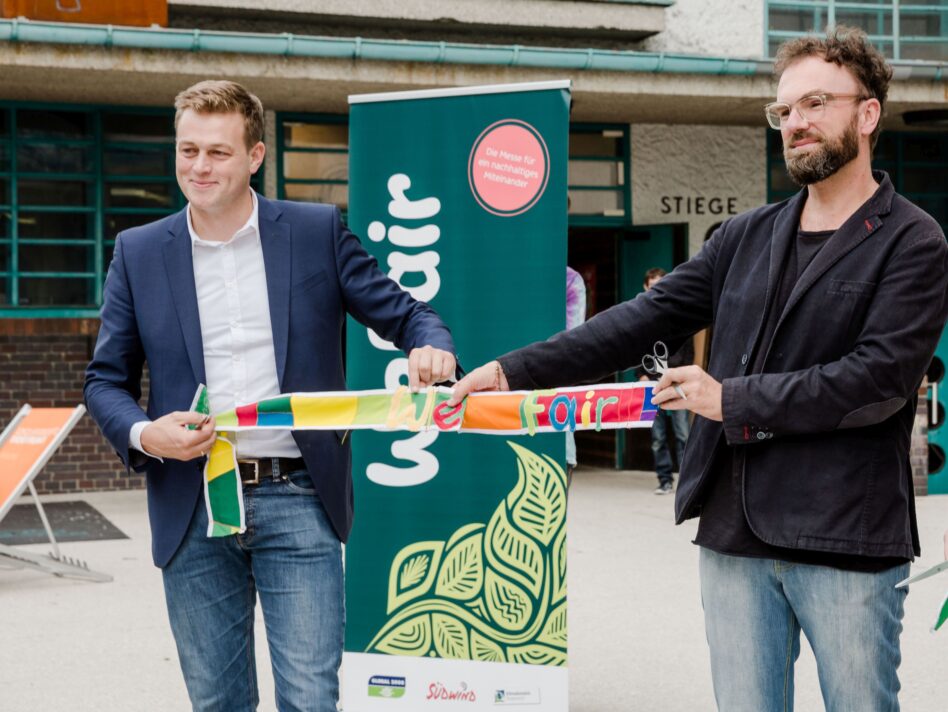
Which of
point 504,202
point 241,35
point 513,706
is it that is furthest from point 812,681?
point 241,35

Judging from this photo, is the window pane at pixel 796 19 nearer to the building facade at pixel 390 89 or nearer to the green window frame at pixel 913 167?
the building facade at pixel 390 89

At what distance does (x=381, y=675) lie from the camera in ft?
15.0

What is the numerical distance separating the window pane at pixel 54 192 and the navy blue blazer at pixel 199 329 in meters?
8.71

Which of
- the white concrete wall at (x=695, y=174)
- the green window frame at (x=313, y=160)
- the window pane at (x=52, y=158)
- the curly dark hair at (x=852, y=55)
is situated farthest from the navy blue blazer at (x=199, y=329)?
the white concrete wall at (x=695, y=174)

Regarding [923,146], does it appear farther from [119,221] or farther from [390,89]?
[119,221]

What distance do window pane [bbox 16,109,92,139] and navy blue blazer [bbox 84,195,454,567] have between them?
8766mm

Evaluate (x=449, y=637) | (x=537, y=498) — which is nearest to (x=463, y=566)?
(x=449, y=637)

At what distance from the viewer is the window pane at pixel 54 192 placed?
1116 centimetres

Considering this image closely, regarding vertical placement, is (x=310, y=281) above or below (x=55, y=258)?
below

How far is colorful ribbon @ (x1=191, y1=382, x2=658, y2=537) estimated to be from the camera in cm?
289

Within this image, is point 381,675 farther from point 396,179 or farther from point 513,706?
point 396,179

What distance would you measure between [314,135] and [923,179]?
681cm

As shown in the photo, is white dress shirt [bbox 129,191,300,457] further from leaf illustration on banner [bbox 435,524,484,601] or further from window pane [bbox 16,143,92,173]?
window pane [bbox 16,143,92,173]

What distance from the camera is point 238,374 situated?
3002 mm
